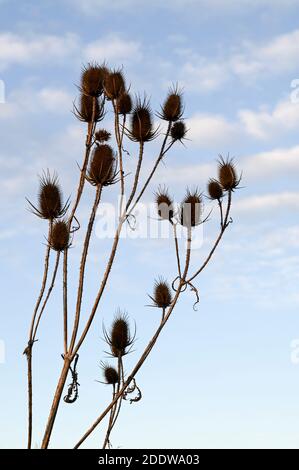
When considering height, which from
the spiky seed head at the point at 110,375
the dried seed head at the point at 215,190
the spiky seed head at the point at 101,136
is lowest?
the spiky seed head at the point at 110,375

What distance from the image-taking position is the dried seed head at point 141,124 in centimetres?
1075

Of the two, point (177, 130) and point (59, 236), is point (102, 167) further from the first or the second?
point (177, 130)

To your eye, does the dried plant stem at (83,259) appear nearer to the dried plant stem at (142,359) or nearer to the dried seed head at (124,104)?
the dried plant stem at (142,359)

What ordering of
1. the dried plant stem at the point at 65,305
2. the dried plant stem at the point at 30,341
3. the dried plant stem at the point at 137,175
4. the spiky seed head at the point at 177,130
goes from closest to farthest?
the dried plant stem at the point at 30,341 → the dried plant stem at the point at 65,305 → the dried plant stem at the point at 137,175 → the spiky seed head at the point at 177,130

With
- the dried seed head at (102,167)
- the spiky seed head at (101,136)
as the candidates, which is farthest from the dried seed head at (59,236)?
the spiky seed head at (101,136)

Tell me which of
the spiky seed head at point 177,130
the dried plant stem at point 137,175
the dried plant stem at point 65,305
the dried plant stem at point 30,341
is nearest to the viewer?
the dried plant stem at point 30,341

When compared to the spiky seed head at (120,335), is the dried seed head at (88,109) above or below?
above

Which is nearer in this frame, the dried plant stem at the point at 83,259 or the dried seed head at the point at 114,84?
the dried plant stem at the point at 83,259

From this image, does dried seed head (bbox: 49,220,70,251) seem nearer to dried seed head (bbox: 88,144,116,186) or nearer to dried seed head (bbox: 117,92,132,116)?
dried seed head (bbox: 88,144,116,186)

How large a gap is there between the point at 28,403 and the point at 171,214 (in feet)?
9.66

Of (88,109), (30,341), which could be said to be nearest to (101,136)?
(88,109)

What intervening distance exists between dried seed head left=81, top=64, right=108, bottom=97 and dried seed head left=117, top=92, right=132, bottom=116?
315 millimetres

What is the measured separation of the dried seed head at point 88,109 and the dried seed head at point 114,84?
0.52 feet
